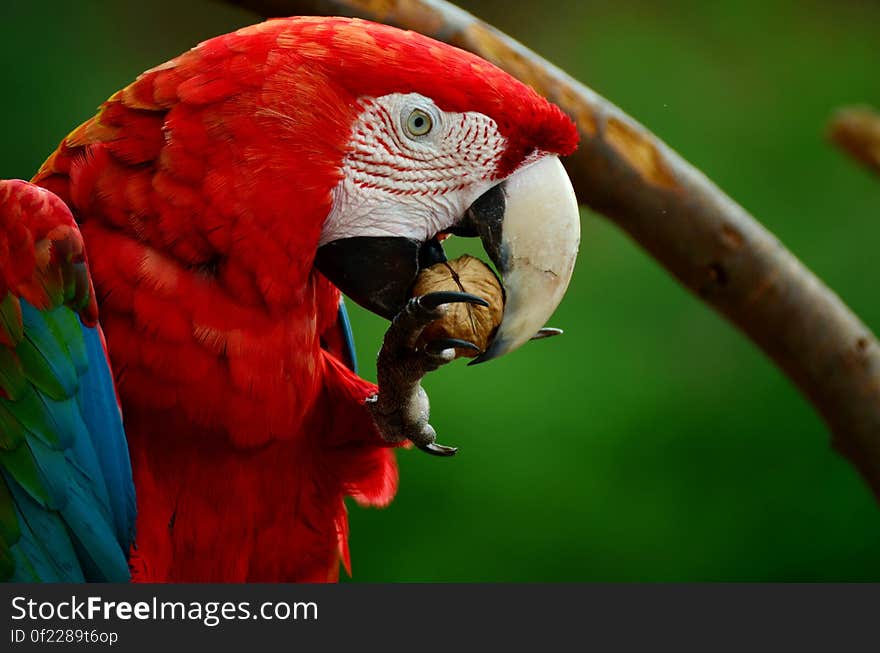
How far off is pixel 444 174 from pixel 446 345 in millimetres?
175

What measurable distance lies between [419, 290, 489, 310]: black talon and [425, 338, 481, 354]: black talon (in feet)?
0.15

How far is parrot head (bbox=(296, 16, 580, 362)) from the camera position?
3.13 feet

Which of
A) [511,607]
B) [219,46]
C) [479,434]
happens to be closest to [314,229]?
[219,46]

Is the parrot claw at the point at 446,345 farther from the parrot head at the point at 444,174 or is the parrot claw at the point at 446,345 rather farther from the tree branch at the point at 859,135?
the tree branch at the point at 859,135

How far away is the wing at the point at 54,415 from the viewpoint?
93 cm

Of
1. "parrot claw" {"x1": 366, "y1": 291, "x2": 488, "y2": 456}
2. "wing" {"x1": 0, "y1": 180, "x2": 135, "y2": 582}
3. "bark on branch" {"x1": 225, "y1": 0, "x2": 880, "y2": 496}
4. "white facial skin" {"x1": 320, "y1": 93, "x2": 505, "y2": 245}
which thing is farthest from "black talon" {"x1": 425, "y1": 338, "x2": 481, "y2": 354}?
"bark on branch" {"x1": 225, "y1": 0, "x2": 880, "y2": 496}

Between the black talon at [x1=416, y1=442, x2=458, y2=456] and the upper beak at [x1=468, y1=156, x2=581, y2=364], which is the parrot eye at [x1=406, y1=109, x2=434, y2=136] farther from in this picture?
the black talon at [x1=416, y1=442, x2=458, y2=456]

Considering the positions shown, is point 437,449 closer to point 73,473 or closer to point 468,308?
point 468,308

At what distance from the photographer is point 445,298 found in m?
0.91

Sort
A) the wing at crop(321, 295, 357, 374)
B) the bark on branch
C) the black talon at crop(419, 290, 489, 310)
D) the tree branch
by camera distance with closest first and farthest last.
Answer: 1. the black talon at crop(419, 290, 489, 310)
2. the bark on branch
3. the wing at crop(321, 295, 357, 374)
4. the tree branch

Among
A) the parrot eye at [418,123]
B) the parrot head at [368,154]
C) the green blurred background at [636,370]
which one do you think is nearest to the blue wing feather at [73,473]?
the parrot head at [368,154]

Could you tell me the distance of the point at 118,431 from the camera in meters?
0.97

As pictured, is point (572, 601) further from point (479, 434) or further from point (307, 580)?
point (479, 434)

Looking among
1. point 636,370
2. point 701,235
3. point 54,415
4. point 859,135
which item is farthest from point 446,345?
point 636,370
